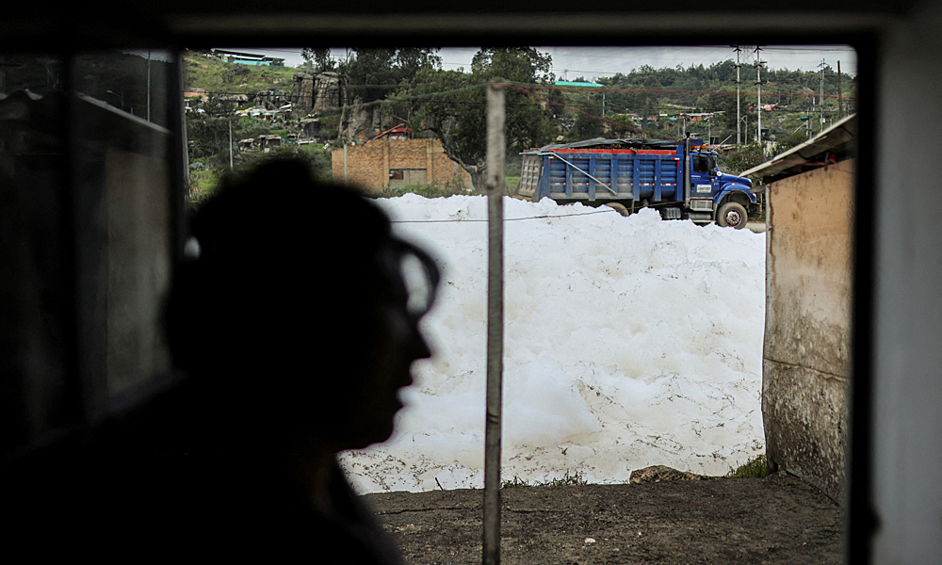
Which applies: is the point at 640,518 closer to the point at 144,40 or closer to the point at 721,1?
the point at 721,1

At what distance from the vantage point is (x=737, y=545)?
14.1 feet

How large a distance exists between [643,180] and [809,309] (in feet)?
31.8

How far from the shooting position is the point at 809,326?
5.08 metres

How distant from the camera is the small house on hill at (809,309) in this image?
4.65 m

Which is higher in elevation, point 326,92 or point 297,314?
point 326,92

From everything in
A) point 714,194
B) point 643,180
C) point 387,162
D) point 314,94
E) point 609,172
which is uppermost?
point 609,172

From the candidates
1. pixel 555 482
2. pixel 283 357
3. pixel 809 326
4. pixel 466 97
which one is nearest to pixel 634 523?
pixel 555 482

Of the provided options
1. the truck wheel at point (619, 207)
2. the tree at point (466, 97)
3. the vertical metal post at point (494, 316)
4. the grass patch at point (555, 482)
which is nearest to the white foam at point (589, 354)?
the grass patch at point (555, 482)

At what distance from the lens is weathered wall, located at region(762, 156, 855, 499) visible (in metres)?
4.69

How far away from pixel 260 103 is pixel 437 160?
1392 mm

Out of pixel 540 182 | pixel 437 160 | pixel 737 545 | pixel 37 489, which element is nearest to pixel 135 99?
pixel 37 489

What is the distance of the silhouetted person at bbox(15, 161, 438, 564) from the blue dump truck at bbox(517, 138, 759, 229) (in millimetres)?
9423

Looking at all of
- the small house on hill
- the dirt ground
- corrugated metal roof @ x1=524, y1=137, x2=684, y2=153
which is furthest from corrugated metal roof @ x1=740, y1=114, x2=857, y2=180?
corrugated metal roof @ x1=524, y1=137, x2=684, y2=153

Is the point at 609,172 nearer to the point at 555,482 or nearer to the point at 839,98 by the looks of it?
the point at 555,482
